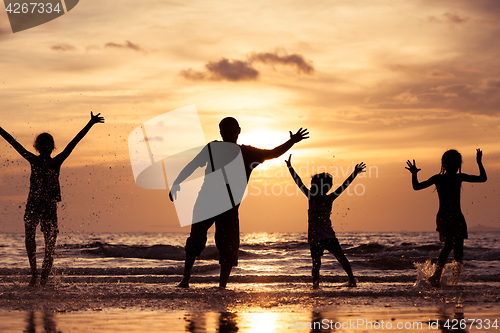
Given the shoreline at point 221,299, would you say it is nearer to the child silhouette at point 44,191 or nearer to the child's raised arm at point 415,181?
the child silhouette at point 44,191

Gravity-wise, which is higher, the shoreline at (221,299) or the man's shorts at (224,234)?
the man's shorts at (224,234)

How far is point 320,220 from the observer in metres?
6.79

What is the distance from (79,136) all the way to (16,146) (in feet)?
3.06

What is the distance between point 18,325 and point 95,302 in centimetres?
146

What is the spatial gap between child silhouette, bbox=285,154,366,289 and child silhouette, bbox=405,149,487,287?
3.72ft

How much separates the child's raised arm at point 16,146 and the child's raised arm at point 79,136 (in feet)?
1.29

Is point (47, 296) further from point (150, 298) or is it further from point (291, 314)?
point (291, 314)

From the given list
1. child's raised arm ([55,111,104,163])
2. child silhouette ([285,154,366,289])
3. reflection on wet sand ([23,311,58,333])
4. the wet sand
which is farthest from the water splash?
child's raised arm ([55,111,104,163])

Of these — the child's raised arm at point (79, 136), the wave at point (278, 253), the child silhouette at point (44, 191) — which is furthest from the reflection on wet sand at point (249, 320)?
the wave at point (278, 253)

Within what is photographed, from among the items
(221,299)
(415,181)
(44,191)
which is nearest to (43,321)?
(221,299)

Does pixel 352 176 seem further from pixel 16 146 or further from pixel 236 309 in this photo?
pixel 16 146

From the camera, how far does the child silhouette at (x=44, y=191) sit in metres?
6.23

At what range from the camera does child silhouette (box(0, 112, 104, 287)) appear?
245 inches

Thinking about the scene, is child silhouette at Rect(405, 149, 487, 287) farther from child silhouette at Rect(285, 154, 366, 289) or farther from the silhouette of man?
the silhouette of man
